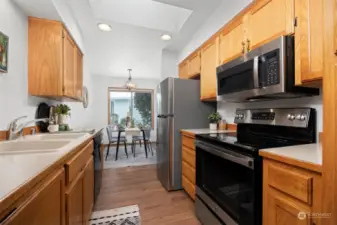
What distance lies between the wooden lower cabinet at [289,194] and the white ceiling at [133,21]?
201 cm

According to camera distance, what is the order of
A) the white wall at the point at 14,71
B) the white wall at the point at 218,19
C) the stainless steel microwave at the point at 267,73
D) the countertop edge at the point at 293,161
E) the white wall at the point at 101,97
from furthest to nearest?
the white wall at the point at 101,97 < the white wall at the point at 218,19 < the white wall at the point at 14,71 < the stainless steel microwave at the point at 267,73 < the countertop edge at the point at 293,161

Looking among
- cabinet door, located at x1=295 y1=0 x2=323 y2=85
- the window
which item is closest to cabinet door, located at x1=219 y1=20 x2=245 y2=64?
cabinet door, located at x1=295 y1=0 x2=323 y2=85

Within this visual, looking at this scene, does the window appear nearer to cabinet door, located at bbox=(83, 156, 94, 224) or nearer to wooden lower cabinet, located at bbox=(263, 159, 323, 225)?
cabinet door, located at bbox=(83, 156, 94, 224)

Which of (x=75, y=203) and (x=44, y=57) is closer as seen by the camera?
(x=75, y=203)

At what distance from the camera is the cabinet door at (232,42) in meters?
1.62

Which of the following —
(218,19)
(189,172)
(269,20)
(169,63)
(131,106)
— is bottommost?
(189,172)

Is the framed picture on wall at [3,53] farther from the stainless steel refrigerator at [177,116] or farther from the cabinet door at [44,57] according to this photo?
the stainless steel refrigerator at [177,116]

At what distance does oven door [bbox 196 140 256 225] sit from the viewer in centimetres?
105

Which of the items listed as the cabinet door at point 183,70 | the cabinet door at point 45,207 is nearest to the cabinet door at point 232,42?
the cabinet door at point 183,70

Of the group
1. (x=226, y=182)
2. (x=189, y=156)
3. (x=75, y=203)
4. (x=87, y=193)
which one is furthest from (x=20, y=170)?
(x=189, y=156)

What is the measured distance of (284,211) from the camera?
85 cm

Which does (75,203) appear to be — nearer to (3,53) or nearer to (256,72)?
(3,53)

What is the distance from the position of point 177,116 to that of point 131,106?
4.09 metres

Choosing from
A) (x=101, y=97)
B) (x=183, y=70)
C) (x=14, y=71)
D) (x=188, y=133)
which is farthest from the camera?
(x=101, y=97)
